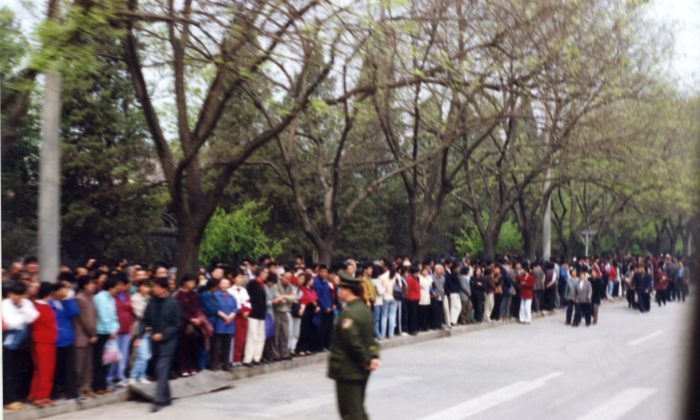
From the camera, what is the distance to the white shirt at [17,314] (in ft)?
34.4

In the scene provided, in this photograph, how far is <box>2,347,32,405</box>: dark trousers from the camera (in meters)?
10.6

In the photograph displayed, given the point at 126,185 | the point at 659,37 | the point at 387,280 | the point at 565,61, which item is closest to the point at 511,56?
the point at 565,61

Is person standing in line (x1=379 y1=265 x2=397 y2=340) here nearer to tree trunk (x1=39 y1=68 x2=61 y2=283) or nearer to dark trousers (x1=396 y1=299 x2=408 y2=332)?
dark trousers (x1=396 y1=299 x2=408 y2=332)

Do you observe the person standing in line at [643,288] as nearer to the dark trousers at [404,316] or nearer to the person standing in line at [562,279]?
the person standing in line at [562,279]

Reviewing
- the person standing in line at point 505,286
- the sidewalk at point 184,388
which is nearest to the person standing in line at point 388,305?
the sidewalk at point 184,388

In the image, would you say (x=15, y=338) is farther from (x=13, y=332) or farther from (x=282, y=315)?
(x=282, y=315)

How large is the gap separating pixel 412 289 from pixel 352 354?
13.0 meters

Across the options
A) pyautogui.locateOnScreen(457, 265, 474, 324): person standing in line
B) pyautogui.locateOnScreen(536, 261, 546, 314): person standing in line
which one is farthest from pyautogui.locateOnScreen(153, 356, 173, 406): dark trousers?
pyautogui.locateOnScreen(536, 261, 546, 314): person standing in line

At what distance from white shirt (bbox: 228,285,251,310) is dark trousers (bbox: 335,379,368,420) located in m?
6.21

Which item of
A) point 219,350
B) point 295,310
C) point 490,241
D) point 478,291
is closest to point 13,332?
point 219,350

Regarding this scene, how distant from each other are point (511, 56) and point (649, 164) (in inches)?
597

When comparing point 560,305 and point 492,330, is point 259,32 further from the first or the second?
point 560,305

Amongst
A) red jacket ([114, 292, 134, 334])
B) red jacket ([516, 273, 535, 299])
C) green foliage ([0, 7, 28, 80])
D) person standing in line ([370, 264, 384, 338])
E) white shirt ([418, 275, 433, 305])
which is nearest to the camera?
green foliage ([0, 7, 28, 80])

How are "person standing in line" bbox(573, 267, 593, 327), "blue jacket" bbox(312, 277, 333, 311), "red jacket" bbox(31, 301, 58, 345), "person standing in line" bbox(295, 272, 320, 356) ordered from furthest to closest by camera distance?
"person standing in line" bbox(573, 267, 593, 327) → "blue jacket" bbox(312, 277, 333, 311) → "person standing in line" bbox(295, 272, 320, 356) → "red jacket" bbox(31, 301, 58, 345)
